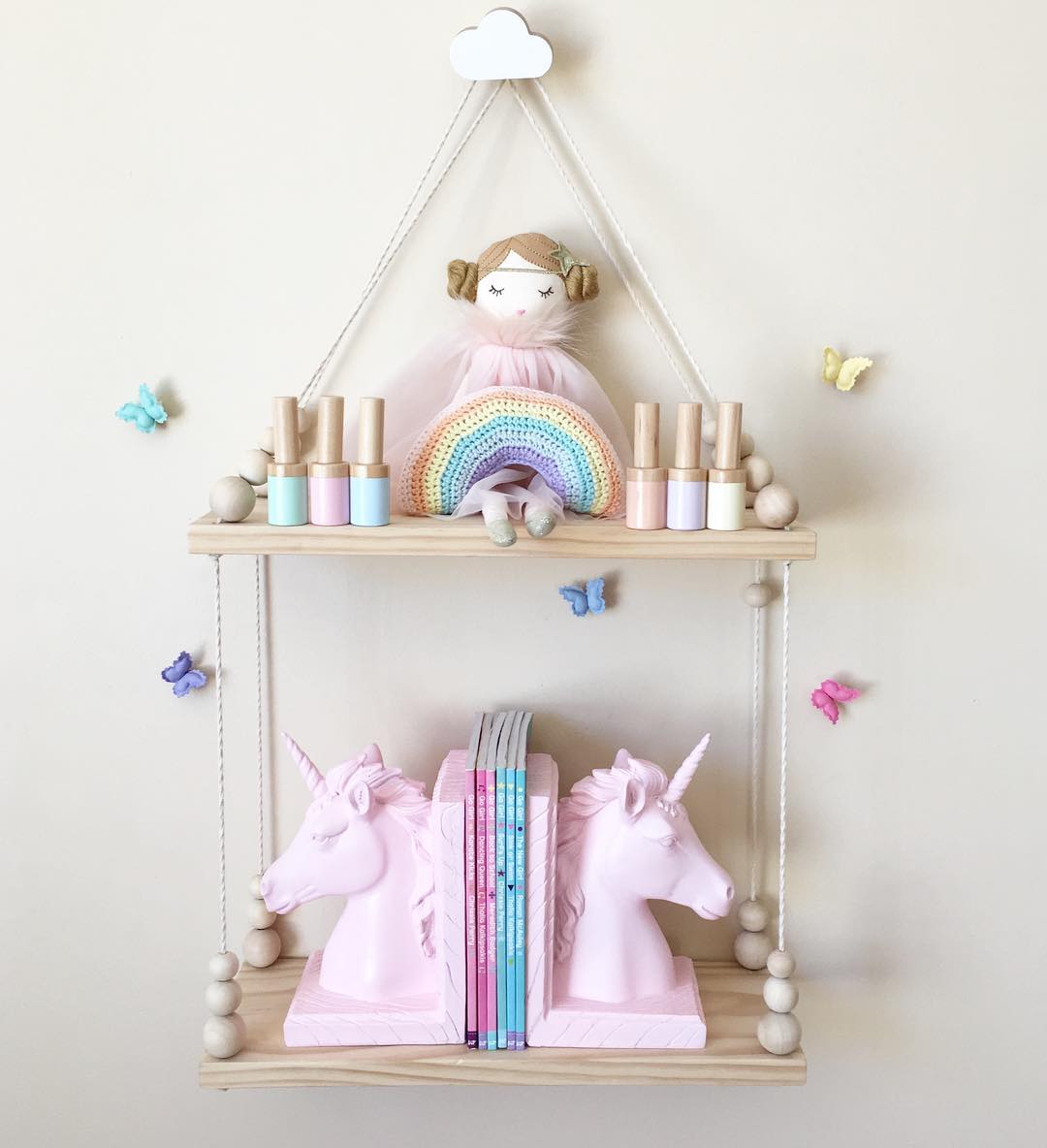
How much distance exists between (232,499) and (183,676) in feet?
0.92

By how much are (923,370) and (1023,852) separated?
50 centimetres

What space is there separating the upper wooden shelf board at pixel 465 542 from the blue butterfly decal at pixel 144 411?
0.71 ft

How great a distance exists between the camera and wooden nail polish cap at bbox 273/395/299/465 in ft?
3.23

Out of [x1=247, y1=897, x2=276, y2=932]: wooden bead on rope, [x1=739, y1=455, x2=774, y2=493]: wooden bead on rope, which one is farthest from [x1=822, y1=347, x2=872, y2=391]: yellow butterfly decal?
[x1=247, y1=897, x2=276, y2=932]: wooden bead on rope

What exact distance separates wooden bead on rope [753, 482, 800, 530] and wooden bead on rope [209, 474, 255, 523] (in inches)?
16.7

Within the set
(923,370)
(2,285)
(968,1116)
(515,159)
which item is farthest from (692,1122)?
(2,285)

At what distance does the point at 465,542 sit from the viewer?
38.4 inches

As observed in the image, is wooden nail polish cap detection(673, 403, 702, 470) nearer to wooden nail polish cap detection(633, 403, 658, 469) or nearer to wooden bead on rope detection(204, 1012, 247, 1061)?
wooden nail polish cap detection(633, 403, 658, 469)

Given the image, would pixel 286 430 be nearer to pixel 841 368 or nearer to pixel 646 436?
pixel 646 436

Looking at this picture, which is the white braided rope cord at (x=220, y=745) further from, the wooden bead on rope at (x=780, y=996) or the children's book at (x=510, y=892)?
the wooden bead on rope at (x=780, y=996)

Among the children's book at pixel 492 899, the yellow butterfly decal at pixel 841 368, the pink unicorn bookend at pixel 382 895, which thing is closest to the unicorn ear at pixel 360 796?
Answer: the pink unicorn bookend at pixel 382 895

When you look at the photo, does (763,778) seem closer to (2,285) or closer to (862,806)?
(862,806)

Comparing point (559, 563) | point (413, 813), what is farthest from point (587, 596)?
point (413, 813)

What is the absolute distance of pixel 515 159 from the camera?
113cm
